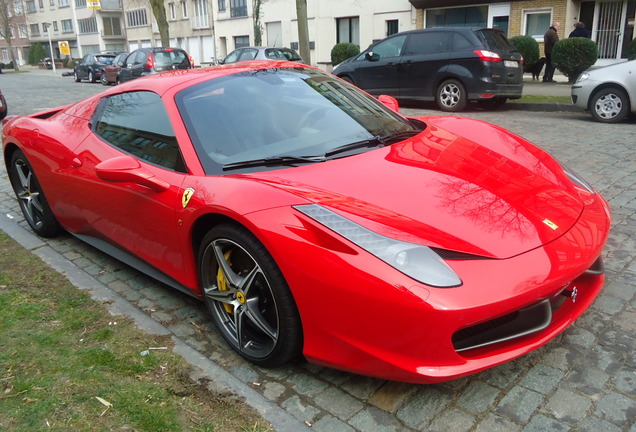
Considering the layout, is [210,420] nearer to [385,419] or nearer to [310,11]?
[385,419]

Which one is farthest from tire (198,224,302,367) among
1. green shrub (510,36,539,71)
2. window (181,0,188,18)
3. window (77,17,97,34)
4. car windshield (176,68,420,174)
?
window (77,17,97,34)

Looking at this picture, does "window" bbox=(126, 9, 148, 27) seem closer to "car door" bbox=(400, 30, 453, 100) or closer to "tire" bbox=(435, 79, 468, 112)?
"car door" bbox=(400, 30, 453, 100)

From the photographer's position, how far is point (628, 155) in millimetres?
6430

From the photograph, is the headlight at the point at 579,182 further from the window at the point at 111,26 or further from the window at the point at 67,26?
the window at the point at 67,26

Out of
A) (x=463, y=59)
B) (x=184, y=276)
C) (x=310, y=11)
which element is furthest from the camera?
(x=310, y=11)

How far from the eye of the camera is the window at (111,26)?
201ft

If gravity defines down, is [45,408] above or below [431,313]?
below

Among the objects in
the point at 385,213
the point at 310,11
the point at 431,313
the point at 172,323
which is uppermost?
the point at 310,11

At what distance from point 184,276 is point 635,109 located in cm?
827

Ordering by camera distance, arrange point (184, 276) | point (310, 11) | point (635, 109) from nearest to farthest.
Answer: point (184, 276) → point (635, 109) → point (310, 11)

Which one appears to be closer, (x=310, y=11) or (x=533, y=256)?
(x=533, y=256)

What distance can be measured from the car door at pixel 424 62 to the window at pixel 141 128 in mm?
8642

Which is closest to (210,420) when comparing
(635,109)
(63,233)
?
(63,233)

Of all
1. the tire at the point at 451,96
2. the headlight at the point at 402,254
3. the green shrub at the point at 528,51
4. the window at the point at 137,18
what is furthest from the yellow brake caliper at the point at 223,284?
the window at the point at 137,18
